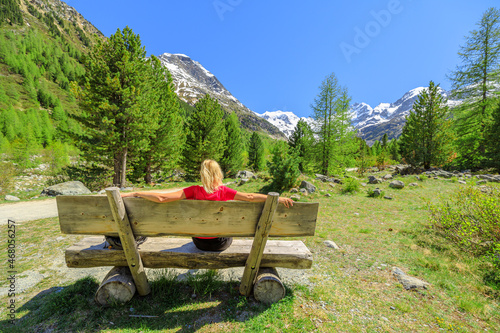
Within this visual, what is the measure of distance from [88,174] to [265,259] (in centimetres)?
1713

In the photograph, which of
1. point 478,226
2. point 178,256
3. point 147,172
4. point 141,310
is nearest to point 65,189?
point 147,172

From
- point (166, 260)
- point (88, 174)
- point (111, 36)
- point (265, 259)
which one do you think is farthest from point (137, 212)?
point (88, 174)

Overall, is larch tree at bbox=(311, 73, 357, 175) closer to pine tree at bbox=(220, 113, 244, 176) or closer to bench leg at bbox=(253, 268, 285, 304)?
pine tree at bbox=(220, 113, 244, 176)

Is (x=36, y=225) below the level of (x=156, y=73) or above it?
below

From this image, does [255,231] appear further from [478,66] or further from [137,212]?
[478,66]

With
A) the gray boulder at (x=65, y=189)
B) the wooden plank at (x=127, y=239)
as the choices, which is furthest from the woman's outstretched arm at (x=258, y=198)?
the gray boulder at (x=65, y=189)

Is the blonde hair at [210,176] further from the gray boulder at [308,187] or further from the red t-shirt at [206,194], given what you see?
the gray boulder at [308,187]

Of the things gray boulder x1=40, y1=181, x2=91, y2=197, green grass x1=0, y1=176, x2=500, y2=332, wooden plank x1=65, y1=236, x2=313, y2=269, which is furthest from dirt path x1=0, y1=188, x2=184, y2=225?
wooden plank x1=65, y1=236, x2=313, y2=269

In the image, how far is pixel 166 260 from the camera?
8.49ft

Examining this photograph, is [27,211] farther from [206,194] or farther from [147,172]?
[206,194]

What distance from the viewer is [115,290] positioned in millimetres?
2426

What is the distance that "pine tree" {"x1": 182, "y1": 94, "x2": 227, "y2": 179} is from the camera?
19203mm

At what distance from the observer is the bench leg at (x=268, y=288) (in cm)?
256

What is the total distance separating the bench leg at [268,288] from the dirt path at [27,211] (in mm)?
4518
